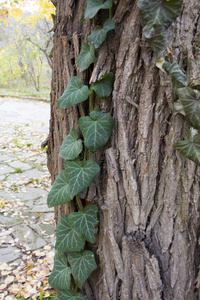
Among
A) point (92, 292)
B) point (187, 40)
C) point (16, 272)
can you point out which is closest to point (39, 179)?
point (16, 272)

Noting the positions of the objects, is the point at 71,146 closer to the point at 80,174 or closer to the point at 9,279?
the point at 80,174

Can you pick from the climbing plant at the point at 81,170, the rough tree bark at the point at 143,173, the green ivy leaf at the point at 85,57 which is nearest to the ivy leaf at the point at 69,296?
the climbing plant at the point at 81,170

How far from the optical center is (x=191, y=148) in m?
0.76

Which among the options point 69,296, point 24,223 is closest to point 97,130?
point 69,296

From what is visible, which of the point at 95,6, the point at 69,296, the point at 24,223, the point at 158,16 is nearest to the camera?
the point at 158,16

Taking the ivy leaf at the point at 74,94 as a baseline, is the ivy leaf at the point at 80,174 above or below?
below

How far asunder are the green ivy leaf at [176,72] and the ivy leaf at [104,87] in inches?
8.5

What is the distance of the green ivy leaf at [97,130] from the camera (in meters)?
0.89

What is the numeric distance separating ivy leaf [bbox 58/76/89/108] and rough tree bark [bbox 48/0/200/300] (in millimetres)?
41

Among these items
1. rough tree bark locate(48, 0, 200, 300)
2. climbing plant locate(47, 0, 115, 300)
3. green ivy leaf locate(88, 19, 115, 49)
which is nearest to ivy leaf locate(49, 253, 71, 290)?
climbing plant locate(47, 0, 115, 300)

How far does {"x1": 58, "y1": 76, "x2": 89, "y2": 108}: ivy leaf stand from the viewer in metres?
0.93

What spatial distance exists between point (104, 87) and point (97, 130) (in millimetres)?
151

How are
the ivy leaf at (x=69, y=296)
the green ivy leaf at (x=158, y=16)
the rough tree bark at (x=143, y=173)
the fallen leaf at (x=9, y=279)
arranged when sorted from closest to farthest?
the green ivy leaf at (x=158, y=16), the rough tree bark at (x=143, y=173), the ivy leaf at (x=69, y=296), the fallen leaf at (x=9, y=279)

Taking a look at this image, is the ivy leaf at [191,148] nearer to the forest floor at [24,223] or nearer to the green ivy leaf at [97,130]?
the green ivy leaf at [97,130]
